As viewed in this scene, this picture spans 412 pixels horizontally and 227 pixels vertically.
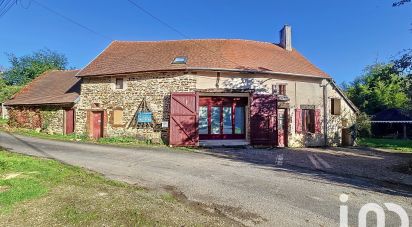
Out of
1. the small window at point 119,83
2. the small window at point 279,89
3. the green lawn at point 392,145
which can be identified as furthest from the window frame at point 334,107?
the small window at point 119,83

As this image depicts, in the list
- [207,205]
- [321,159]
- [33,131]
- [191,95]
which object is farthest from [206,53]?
[207,205]

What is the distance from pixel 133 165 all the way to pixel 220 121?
765cm

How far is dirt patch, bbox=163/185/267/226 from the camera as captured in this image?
505 cm

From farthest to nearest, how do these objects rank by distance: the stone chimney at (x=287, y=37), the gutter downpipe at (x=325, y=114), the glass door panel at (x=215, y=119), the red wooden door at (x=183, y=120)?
1. the stone chimney at (x=287, y=37)
2. the gutter downpipe at (x=325, y=114)
3. the glass door panel at (x=215, y=119)
4. the red wooden door at (x=183, y=120)

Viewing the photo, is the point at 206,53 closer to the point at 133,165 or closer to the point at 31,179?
the point at 133,165

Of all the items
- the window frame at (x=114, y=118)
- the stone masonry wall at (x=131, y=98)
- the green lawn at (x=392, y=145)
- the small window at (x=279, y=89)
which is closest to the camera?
the stone masonry wall at (x=131, y=98)

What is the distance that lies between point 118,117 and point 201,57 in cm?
525

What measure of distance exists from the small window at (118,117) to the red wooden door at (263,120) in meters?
6.60

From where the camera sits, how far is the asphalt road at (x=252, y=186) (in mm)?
5434

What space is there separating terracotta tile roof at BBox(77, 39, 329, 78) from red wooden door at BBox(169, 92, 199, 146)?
1.46 metres

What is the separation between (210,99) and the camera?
16.4 m

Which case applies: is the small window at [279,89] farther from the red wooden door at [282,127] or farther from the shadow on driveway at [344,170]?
the shadow on driveway at [344,170]

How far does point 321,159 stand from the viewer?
12.5 m

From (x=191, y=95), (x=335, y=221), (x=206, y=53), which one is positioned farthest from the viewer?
(x=206, y=53)
